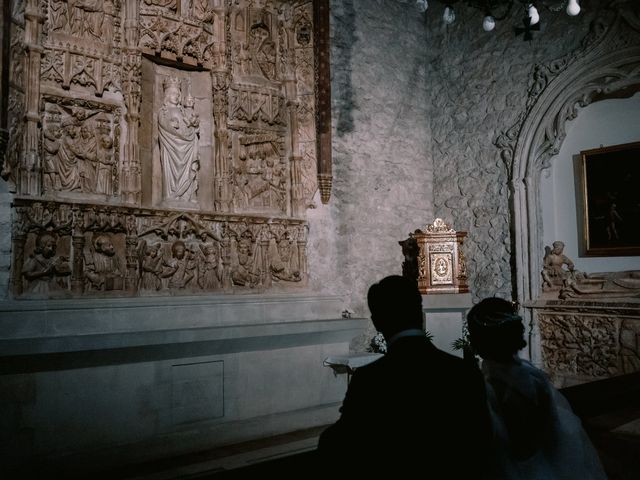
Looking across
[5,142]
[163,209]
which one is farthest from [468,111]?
[5,142]

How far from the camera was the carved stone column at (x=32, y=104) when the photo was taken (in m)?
5.11

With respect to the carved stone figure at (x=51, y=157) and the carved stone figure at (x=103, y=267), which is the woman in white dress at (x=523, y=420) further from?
the carved stone figure at (x=51, y=157)

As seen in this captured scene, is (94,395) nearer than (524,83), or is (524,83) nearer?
(94,395)

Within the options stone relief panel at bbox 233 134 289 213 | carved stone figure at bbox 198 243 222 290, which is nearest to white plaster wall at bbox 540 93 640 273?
stone relief panel at bbox 233 134 289 213

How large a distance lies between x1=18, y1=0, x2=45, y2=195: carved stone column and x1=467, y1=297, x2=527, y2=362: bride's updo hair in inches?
178

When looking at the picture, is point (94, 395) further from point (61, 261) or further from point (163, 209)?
point (163, 209)

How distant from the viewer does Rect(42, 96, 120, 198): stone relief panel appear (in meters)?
5.37

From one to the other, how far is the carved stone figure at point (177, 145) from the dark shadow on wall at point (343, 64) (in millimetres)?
2786

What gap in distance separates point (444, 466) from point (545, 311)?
23.3 ft

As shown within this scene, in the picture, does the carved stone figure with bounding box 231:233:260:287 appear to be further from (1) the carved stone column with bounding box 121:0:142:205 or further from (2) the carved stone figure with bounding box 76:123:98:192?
(2) the carved stone figure with bounding box 76:123:98:192

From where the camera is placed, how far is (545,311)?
26.4ft

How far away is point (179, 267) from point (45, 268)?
1338mm

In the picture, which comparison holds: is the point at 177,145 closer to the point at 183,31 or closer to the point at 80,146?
the point at 80,146

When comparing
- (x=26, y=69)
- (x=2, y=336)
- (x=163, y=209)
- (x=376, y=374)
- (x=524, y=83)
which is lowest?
(x=2, y=336)
